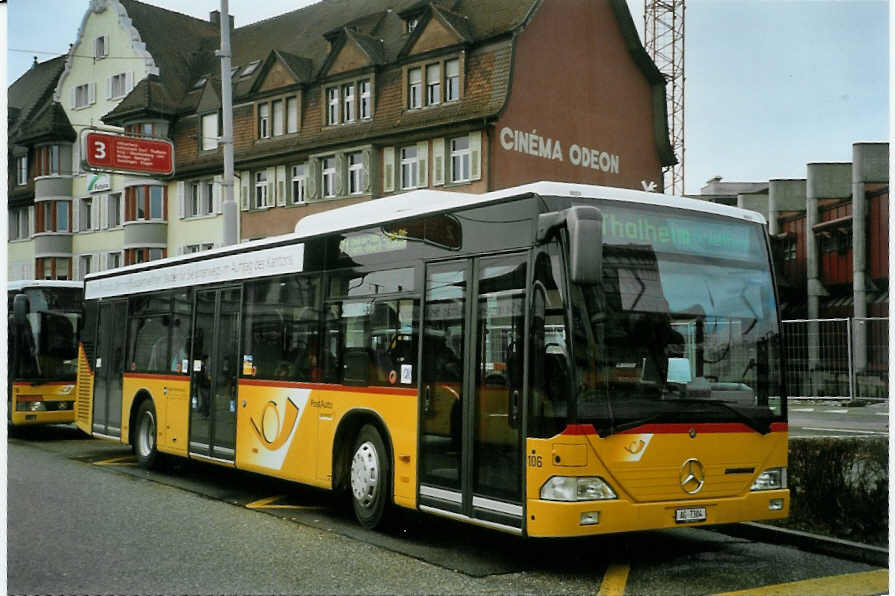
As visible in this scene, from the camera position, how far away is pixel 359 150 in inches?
1395

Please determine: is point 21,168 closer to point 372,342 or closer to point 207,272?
A: point 207,272

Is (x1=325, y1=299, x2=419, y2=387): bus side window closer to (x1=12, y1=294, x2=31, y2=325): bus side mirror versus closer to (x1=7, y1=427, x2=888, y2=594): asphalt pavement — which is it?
(x1=7, y1=427, x2=888, y2=594): asphalt pavement

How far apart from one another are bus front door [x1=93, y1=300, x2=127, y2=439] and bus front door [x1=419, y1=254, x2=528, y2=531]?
26.8 feet

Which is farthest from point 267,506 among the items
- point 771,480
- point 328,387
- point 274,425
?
point 771,480

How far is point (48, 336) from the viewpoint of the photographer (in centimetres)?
1989

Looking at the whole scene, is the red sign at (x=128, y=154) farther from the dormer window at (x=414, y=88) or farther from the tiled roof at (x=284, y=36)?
the dormer window at (x=414, y=88)

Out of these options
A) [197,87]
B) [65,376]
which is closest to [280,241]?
[65,376]

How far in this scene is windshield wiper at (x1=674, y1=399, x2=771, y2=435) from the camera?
811 cm

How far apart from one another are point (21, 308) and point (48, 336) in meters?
0.68

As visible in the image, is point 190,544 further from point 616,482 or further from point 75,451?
point 75,451

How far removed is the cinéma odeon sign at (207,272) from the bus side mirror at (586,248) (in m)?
4.59

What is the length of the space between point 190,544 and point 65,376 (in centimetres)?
1194

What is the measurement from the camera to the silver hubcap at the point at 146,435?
49.1 ft

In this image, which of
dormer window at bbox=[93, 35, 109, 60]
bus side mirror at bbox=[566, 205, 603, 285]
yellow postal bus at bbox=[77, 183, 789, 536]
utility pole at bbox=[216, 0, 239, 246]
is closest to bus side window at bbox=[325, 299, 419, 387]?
yellow postal bus at bbox=[77, 183, 789, 536]
